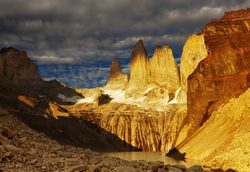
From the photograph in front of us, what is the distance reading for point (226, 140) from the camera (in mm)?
62656

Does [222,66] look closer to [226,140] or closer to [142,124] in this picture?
[226,140]

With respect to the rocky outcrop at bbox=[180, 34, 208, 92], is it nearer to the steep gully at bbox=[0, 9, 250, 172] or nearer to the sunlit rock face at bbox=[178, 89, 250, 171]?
the steep gully at bbox=[0, 9, 250, 172]

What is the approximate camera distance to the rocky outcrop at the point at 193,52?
526 ft

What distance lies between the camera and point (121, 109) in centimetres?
15538

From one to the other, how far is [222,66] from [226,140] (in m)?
32.2

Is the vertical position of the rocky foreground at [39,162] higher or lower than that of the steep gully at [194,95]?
lower

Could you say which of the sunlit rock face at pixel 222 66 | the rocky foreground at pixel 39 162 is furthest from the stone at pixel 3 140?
the sunlit rock face at pixel 222 66

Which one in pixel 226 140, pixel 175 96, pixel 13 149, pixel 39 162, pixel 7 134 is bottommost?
pixel 39 162

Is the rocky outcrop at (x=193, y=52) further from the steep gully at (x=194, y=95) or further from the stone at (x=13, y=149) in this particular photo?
the stone at (x=13, y=149)

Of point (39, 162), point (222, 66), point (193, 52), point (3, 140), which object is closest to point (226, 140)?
point (222, 66)

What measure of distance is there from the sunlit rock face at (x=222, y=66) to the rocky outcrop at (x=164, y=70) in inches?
3138

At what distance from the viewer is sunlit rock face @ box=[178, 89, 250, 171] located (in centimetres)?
4772

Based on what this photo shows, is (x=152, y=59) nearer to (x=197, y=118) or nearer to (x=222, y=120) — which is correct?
(x=197, y=118)

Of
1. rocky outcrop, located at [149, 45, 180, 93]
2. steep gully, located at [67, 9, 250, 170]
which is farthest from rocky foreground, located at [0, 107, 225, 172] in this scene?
rocky outcrop, located at [149, 45, 180, 93]
